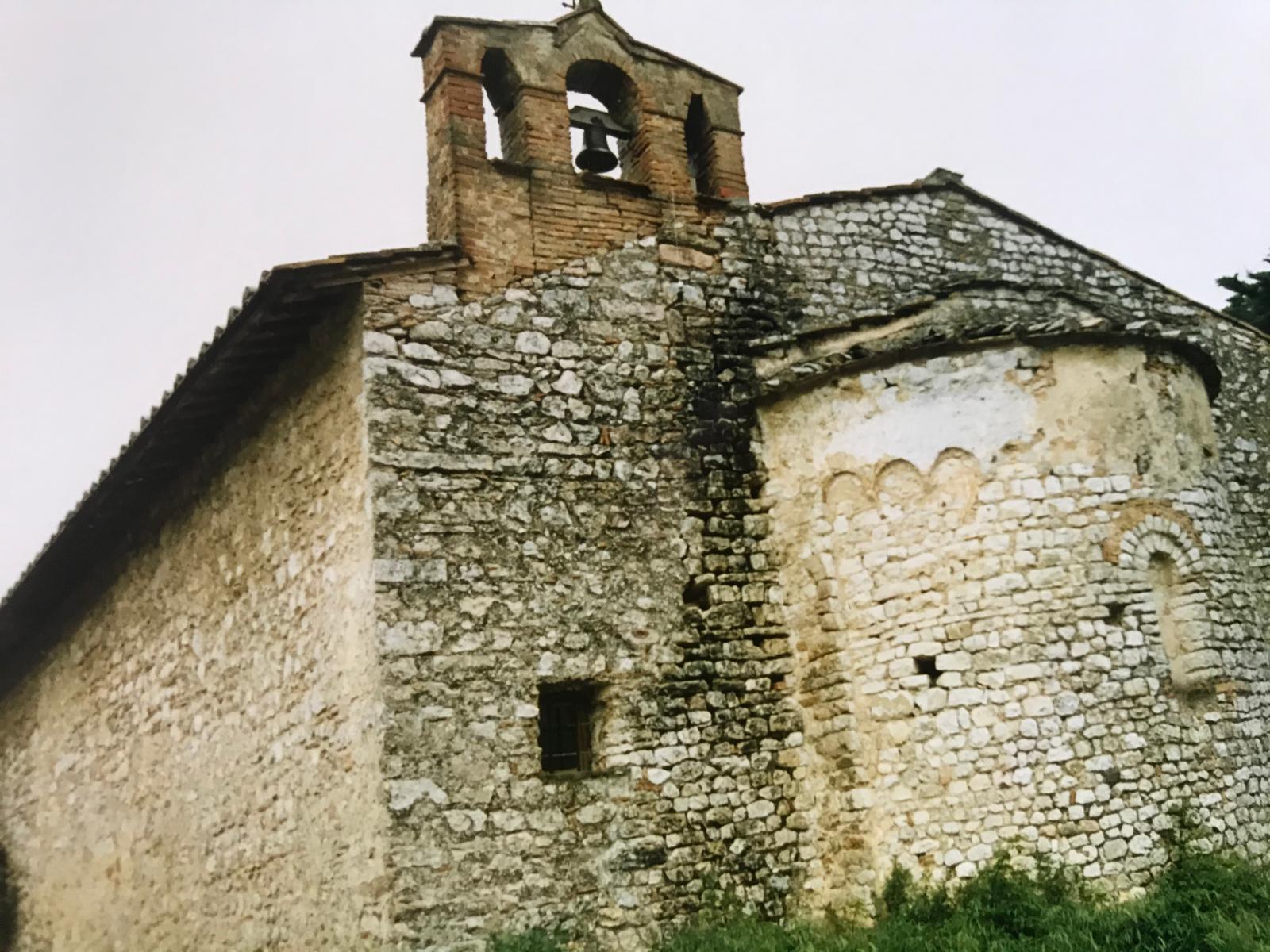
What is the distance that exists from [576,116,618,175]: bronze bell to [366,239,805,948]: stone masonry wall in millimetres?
803

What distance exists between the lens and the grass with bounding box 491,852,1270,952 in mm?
5605

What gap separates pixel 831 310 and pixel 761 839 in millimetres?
3757

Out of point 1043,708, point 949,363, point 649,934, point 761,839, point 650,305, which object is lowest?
point 649,934

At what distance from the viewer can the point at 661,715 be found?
23.1 feet

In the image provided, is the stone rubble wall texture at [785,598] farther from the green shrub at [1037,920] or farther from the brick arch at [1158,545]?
the green shrub at [1037,920]

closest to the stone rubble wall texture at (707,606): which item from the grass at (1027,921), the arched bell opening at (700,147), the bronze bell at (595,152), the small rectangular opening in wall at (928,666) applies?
the small rectangular opening in wall at (928,666)

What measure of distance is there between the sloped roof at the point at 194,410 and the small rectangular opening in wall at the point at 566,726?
262 centimetres

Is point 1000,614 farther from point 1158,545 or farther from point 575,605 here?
point 575,605

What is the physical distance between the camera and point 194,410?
845 centimetres

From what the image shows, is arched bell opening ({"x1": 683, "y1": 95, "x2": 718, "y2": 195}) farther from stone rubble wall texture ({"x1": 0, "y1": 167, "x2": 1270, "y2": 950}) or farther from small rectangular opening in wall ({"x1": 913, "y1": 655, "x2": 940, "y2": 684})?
small rectangular opening in wall ({"x1": 913, "y1": 655, "x2": 940, "y2": 684})

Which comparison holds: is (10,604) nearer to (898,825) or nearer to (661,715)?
(661,715)

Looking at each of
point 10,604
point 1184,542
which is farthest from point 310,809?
point 10,604

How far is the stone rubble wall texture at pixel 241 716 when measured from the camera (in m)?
6.71

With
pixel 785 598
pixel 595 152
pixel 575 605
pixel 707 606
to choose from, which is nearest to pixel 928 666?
pixel 785 598
